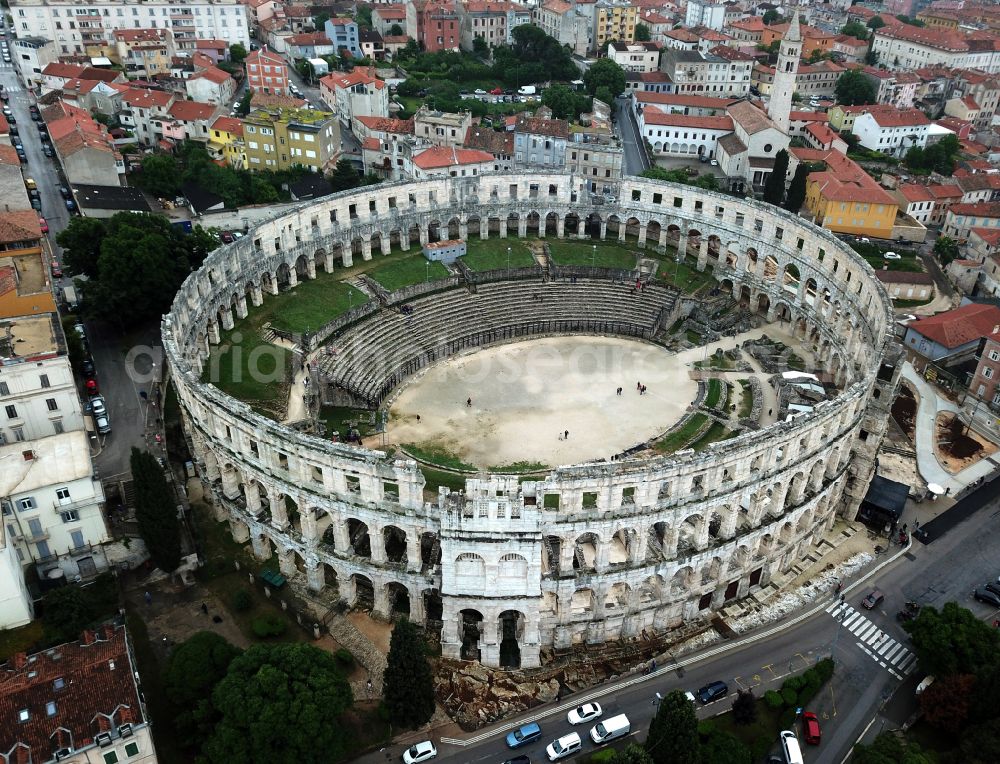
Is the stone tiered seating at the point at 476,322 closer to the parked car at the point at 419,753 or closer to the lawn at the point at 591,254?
the lawn at the point at 591,254

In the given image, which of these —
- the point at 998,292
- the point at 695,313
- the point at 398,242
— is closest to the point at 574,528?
the point at 695,313

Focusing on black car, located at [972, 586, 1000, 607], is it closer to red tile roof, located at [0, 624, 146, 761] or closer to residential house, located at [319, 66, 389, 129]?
red tile roof, located at [0, 624, 146, 761]

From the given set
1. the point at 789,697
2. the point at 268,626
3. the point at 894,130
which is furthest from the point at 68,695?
the point at 894,130

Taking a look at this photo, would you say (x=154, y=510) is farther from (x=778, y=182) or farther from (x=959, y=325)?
(x=778, y=182)

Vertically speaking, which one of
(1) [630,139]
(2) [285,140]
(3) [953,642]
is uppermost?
(2) [285,140]

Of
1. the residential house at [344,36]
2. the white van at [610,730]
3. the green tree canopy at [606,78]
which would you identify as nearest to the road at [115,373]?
the white van at [610,730]

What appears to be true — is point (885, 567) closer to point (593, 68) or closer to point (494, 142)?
point (494, 142)

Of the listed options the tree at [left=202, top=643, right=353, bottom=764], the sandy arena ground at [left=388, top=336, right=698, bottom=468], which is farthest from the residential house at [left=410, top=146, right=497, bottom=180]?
the tree at [left=202, top=643, right=353, bottom=764]
